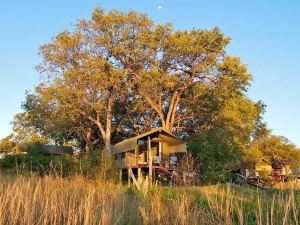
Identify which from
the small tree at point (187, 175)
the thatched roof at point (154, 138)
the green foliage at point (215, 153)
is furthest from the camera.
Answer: the thatched roof at point (154, 138)

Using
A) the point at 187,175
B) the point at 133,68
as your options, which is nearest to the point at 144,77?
the point at 133,68

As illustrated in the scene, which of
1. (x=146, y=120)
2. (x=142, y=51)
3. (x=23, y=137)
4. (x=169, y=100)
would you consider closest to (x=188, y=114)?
(x=169, y=100)

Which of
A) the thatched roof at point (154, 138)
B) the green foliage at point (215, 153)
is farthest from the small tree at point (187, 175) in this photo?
the thatched roof at point (154, 138)

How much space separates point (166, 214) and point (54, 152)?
144 feet

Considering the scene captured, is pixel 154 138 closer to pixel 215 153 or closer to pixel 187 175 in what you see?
pixel 215 153

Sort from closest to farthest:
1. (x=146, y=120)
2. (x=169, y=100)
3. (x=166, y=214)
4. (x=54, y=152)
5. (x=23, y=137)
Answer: (x=166, y=214), (x=169, y=100), (x=146, y=120), (x=54, y=152), (x=23, y=137)

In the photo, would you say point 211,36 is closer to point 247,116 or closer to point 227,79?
point 227,79

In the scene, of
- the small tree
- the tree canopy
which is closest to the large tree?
the tree canopy

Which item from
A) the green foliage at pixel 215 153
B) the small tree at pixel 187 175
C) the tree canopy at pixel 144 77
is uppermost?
the tree canopy at pixel 144 77

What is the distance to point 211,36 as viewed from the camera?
34.0 metres

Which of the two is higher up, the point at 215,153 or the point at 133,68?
the point at 133,68

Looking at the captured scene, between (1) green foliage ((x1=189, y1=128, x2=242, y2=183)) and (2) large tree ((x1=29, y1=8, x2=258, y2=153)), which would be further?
(2) large tree ((x1=29, y1=8, x2=258, y2=153))

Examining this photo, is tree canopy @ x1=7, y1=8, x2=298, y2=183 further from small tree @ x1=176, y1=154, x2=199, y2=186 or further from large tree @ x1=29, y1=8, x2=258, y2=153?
small tree @ x1=176, y1=154, x2=199, y2=186

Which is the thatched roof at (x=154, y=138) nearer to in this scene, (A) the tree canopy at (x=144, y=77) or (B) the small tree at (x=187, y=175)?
(A) the tree canopy at (x=144, y=77)
